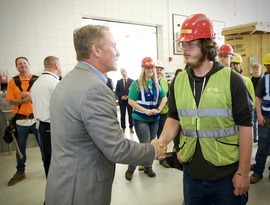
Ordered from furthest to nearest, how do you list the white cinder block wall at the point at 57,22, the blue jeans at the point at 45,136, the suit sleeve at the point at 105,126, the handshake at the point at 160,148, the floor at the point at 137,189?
the white cinder block wall at the point at 57,22, the blue jeans at the point at 45,136, the floor at the point at 137,189, the handshake at the point at 160,148, the suit sleeve at the point at 105,126

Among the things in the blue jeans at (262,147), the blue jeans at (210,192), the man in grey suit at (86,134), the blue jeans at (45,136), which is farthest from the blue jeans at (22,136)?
the blue jeans at (262,147)

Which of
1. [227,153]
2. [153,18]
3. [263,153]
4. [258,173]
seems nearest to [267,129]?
[263,153]

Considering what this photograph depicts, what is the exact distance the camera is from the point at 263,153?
3.04 m

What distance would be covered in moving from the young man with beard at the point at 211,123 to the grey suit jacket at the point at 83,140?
0.42 m

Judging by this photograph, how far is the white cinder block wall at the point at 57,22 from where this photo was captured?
188 inches

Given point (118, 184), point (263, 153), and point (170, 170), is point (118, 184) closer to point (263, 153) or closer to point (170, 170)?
point (170, 170)

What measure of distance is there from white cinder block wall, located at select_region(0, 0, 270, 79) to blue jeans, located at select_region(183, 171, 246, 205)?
15.1ft

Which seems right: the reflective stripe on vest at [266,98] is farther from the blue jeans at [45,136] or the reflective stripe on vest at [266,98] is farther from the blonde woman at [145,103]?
the blue jeans at [45,136]

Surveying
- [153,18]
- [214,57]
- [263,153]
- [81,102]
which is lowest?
[263,153]

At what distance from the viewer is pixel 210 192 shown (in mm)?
1395

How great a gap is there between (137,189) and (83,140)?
2026mm

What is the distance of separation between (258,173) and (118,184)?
192cm

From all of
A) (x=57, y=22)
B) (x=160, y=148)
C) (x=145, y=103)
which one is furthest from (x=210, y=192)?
(x=57, y=22)

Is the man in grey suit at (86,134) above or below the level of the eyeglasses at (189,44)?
below
